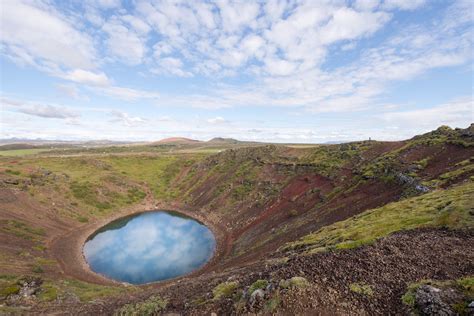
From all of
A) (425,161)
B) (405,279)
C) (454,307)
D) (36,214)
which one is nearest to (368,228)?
(405,279)

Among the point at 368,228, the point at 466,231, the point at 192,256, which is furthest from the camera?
the point at 192,256

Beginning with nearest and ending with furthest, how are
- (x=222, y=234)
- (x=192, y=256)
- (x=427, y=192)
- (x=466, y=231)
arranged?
(x=466, y=231), (x=427, y=192), (x=192, y=256), (x=222, y=234)

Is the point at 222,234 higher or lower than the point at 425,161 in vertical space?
lower

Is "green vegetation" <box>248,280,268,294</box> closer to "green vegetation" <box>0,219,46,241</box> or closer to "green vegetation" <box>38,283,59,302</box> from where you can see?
"green vegetation" <box>38,283,59,302</box>

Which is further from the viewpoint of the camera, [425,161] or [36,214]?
[36,214]

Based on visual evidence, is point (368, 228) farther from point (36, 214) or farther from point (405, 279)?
point (36, 214)

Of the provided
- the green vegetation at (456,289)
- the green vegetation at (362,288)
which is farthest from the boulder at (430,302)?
the green vegetation at (362,288)

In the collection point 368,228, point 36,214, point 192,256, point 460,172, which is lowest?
point 192,256
